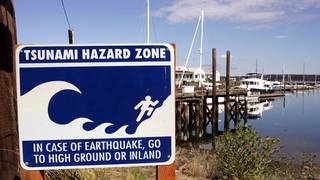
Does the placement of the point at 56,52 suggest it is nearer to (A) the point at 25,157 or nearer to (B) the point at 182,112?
(A) the point at 25,157

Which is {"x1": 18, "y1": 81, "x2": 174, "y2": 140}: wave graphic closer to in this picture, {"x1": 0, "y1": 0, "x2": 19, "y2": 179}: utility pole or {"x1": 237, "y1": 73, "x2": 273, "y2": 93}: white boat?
{"x1": 0, "y1": 0, "x2": 19, "y2": 179}: utility pole

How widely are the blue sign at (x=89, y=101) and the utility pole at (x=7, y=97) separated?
0.39ft

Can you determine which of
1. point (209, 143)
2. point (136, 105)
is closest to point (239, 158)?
point (136, 105)

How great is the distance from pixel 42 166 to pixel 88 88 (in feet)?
2.21

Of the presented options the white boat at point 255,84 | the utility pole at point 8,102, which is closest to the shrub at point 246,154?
the utility pole at point 8,102

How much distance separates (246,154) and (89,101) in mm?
5406

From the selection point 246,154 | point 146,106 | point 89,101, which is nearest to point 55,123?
point 89,101

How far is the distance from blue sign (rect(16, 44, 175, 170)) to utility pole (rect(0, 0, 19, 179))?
0.39 feet

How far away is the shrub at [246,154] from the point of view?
6.96m

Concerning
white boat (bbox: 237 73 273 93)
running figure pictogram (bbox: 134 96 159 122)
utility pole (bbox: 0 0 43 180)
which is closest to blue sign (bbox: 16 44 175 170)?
running figure pictogram (bbox: 134 96 159 122)

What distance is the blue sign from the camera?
2406 millimetres

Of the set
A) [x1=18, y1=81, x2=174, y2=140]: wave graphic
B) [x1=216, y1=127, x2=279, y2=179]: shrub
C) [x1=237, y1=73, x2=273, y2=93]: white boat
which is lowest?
[x1=237, y1=73, x2=273, y2=93]: white boat

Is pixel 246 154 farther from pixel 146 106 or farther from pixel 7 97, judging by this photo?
pixel 7 97

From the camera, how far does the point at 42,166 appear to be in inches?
96.7
